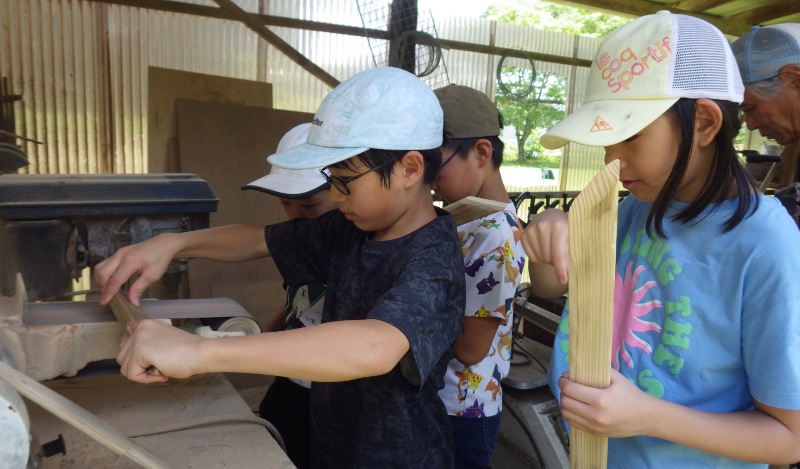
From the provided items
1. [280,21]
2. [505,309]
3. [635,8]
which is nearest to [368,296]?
[505,309]

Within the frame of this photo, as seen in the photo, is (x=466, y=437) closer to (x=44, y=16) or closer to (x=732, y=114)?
(x=732, y=114)

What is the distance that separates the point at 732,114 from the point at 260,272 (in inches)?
133

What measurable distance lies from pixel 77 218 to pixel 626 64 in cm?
170

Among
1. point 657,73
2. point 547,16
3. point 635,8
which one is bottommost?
point 657,73

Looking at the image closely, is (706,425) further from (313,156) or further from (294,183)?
(294,183)

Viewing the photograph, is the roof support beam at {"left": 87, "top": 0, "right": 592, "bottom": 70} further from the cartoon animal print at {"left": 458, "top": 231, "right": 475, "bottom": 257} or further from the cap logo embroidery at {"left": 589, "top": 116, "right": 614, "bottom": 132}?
the cap logo embroidery at {"left": 589, "top": 116, "right": 614, "bottom": 132}

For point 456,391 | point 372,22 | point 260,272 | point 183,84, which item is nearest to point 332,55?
point 372,22

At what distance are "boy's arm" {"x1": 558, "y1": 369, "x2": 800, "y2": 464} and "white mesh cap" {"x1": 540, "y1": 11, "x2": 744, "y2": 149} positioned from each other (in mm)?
416

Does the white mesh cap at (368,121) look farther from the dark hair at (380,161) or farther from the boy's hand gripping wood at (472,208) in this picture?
the boy's hand gripping wood at (472,208)

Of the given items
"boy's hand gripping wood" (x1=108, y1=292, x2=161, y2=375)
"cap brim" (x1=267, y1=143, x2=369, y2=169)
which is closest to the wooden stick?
"boy's hand gripping wood" (x1=108, y1=292, x2=161, y2=375)

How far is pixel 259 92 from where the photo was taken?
4480 millimetres

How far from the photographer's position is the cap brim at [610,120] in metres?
0.95

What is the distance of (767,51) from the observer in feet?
5.68

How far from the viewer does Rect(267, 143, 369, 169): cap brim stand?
46.3 inches
